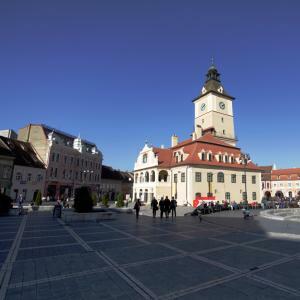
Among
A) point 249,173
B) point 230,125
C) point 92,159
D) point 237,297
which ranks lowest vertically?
point 237,297

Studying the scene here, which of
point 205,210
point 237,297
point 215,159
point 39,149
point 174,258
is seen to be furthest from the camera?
point 39,149

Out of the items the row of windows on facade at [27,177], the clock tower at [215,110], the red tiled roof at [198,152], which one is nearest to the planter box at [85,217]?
the red tiled roof at [198,152]

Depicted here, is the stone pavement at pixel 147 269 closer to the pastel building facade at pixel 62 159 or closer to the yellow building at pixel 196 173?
the yellow building at pixel 196 173

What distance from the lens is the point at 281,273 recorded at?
23.1 ft

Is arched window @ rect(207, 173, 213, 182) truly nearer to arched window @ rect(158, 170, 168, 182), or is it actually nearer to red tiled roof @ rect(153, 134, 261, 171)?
red tiled roof @ rect(153, 134, 261, 171)

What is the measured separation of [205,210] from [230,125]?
Result: 4289 cm

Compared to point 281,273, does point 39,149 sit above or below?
above

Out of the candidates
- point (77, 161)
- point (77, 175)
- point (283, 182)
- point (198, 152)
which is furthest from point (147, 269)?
point (283, 182)

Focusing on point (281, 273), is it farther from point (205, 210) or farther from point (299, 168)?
point (299, 168)

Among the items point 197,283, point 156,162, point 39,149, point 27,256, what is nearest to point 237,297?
point 197,283

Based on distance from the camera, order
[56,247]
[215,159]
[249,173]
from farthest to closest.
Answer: [249,173]
[215,159]
[56,247]

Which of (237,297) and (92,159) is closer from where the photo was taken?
(237,297)

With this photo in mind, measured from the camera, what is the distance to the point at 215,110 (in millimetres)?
64625

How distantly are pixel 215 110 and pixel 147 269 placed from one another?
2434 inches
